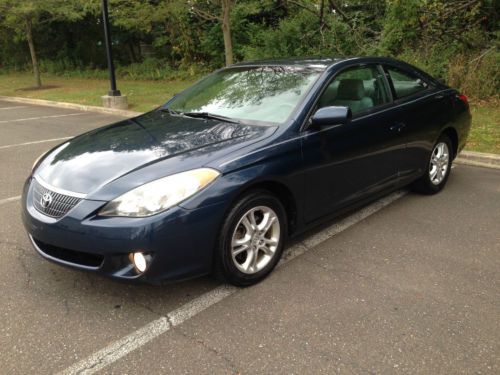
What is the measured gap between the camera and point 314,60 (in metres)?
4.23

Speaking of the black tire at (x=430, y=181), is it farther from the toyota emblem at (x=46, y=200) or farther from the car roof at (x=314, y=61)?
the toyota emblem at (x=46, y=200)

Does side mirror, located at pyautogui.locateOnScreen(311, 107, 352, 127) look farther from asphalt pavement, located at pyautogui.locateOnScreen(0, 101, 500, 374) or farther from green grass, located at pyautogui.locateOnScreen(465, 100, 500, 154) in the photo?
green grass, located at pyautogui.locateOnScreen(465, 100, 500, 154)

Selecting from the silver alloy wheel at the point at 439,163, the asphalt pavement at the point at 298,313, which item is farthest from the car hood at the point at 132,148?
the silver alloy wheel at the point at 439,163

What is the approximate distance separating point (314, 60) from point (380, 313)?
231 cm

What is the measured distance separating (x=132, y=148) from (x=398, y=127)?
7.93 ft

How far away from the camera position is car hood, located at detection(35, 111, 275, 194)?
3045mm

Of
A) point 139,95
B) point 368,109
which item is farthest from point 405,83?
point 139,95

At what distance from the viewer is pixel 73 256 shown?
9.67 feet

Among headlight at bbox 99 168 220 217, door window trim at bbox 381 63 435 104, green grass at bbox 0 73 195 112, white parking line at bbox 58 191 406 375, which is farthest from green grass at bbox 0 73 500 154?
headlight at bbox 99 168 220 217

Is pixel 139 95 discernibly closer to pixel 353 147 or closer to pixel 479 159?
pixel 479 159

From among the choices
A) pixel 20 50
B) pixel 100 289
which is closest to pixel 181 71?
pixel 20 50

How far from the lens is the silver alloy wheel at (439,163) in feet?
16.5

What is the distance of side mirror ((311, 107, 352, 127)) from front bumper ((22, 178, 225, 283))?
3.51 ft

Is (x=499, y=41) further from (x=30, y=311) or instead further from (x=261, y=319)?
(x=30, y=311)
